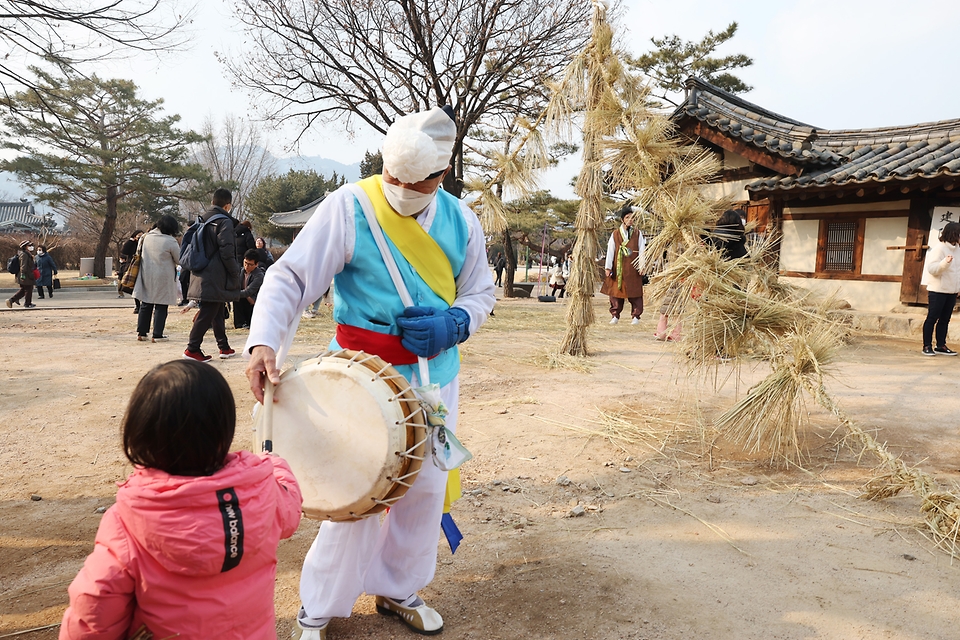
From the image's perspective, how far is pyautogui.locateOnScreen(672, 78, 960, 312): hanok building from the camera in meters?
8.95

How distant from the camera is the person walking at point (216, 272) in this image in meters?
6.20

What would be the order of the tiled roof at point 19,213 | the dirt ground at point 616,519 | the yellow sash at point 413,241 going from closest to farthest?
1. the yellow sash at point 413,241
2. the dirt ground at point 616,519
3. the tiled roof at point 19,213

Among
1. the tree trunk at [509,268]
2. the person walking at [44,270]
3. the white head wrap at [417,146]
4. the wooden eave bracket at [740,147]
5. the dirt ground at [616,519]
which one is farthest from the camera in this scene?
the tree trunk at [509,268]

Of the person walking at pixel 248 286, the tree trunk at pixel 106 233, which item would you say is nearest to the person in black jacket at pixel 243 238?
the person walking at pixel 248 286

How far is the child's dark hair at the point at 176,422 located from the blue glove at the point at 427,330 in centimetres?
70

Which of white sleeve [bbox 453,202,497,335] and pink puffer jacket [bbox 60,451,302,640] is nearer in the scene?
pink puffer jacket [bbox 60,451,302,640]

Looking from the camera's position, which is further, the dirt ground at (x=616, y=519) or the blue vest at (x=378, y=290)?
the dirt ground at (x=616, y=519)

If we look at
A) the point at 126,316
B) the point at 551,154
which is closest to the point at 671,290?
the point at 551,154

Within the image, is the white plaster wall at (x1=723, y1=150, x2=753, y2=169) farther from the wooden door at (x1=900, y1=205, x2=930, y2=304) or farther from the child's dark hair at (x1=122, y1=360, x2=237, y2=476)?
the child's dark hair at (x1=122, y1=360, x2=237, y2=476)

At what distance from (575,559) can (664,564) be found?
35 centimetres

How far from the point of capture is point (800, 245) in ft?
34.9

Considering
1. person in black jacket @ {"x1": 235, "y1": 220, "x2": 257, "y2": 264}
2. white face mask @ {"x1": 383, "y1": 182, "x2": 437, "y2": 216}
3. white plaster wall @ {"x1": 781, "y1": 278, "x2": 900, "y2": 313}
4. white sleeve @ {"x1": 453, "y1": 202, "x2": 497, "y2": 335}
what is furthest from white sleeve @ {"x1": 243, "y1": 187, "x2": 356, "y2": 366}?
white plaster wall @ {"x1": 781, "y1": 278, "x2": 900, "y2": 313}

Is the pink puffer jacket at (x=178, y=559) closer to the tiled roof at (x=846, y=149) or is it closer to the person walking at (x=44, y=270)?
the tiled roof at (x=846, y=149)

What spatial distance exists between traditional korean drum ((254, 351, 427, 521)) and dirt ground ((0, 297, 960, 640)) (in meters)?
0.56
